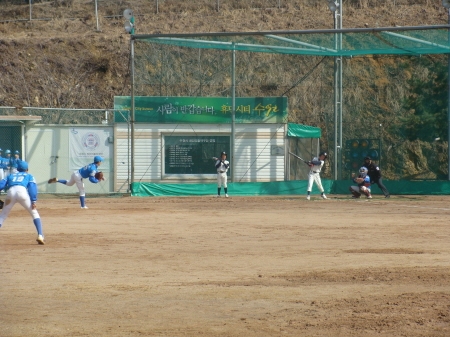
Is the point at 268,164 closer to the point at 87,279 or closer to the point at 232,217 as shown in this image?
the point at 232,217

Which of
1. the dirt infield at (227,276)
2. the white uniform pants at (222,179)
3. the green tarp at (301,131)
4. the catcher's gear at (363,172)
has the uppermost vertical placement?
the green tarp at (301,131)

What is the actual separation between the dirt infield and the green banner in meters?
11.9

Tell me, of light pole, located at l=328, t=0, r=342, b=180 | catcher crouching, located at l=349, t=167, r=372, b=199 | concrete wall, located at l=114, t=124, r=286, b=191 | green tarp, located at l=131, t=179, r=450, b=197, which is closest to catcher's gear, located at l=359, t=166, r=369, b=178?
catcher crouching, located at l=349, t=167, r=372, b=199

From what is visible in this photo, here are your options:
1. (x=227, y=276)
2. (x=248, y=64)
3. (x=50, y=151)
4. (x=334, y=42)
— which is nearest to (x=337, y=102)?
(x=334, y=42)

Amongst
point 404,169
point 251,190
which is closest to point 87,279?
point 251,190

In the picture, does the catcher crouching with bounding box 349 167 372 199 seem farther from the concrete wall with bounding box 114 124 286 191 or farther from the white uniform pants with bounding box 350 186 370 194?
the concrete wall with bounding box 114 124 286 191

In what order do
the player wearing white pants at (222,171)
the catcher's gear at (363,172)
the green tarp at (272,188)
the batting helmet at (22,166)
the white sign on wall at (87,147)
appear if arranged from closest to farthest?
the batting helmet at (22,166) → the catcher's gear at (363,172) → the player wearing white pants at (222,171) → the green tarp at (272,188) → the white sign on wall at (87,147)

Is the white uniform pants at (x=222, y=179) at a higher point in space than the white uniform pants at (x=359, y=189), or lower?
higher

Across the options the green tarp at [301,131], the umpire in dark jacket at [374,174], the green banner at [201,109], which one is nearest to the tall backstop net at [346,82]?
the green banner at [201,109]

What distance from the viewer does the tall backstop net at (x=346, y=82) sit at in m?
32.9

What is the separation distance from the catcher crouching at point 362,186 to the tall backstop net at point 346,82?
102 inches

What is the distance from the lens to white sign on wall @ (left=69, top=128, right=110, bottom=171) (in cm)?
3403

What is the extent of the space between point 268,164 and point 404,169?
6033 mm

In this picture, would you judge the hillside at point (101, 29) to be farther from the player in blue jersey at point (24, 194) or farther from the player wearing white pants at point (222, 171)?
the player in blue jersey at point (24, 194)
